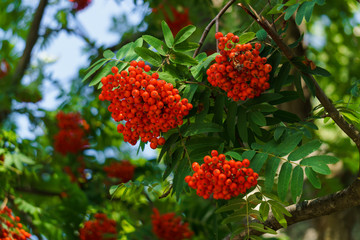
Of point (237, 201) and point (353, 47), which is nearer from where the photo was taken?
point (237, 201)

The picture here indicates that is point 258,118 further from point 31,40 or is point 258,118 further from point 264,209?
point 31,40

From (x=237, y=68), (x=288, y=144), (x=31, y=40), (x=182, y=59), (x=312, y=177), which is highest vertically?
(x=31, y=40)

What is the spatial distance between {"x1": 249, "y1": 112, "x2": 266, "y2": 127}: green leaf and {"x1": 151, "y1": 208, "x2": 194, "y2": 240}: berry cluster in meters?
1.58

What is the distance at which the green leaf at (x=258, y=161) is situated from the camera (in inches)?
64.1

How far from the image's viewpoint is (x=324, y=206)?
182cm

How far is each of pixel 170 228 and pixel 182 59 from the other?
1700mm

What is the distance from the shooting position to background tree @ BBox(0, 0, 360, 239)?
1.71 meters

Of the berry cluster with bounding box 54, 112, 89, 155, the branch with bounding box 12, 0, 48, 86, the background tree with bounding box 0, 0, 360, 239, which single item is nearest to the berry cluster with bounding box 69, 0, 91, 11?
the background tree with bounding box 0, 0, 360, 239

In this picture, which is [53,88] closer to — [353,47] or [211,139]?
[211,139]

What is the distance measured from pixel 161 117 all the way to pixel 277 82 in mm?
560

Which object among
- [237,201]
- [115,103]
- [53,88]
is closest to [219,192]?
[237,201]

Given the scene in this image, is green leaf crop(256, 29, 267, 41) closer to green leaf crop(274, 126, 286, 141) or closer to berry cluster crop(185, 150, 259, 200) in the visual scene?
green leaf crop(274, 126, 286, 141)

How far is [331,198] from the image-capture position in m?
1.81

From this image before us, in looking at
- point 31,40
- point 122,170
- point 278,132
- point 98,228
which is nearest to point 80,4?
point 31,40
